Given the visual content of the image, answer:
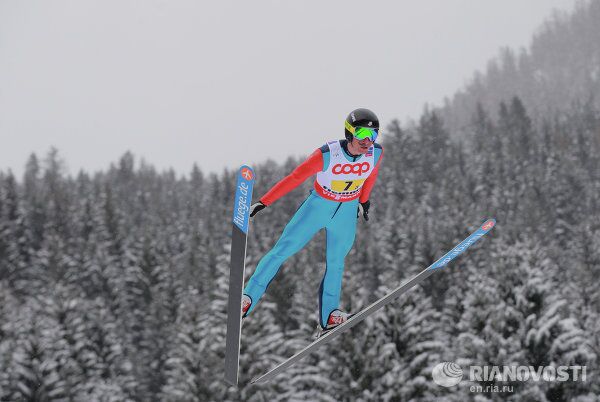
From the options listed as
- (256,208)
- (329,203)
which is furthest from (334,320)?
(256,208)

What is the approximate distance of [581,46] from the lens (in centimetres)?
17888

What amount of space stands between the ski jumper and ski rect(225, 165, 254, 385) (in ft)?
0.93

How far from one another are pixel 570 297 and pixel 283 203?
32.5 m

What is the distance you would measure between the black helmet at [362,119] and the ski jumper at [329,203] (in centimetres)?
26

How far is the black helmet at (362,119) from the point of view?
5.35 meters

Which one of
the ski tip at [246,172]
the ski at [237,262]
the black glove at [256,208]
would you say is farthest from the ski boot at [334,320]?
the ski tip at [246,172]

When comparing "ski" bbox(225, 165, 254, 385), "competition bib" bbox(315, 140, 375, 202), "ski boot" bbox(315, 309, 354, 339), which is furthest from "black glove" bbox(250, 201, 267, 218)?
"ski boot" bbox(315, 309, 354, 339)

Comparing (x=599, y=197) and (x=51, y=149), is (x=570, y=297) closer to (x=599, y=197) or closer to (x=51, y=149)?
(x=599, y=197)

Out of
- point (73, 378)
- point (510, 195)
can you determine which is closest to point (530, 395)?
point (73, 378)

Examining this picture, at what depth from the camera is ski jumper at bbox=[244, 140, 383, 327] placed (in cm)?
557

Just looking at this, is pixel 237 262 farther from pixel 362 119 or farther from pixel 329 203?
pixel 362 119

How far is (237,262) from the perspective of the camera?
18.1 ft

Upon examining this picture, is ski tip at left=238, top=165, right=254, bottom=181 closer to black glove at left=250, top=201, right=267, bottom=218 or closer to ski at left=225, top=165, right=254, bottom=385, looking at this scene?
ski at left=225, top=165, right=254, bottom=385

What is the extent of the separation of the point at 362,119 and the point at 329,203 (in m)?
0.89
